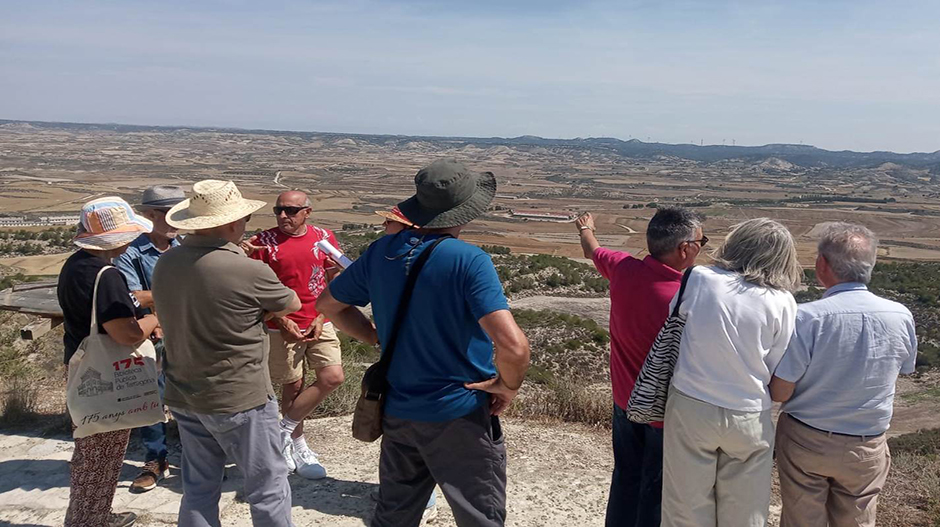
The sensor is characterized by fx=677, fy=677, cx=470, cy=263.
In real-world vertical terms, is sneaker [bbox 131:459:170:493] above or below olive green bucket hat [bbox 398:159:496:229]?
below

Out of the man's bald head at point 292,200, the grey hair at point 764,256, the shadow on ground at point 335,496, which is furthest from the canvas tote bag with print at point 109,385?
the grey hair at point 764,256

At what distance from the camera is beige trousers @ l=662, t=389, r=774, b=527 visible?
2.24m

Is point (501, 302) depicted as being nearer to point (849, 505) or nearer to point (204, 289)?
point (204, 289)

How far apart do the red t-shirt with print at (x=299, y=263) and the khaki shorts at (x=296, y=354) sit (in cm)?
12

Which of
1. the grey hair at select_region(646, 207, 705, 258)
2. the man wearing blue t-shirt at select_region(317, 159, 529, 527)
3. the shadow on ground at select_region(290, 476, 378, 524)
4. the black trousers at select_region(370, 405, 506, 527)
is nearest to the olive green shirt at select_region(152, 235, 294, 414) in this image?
the man wearing blue t-shirt at select_region(317, 159, 529, 527)

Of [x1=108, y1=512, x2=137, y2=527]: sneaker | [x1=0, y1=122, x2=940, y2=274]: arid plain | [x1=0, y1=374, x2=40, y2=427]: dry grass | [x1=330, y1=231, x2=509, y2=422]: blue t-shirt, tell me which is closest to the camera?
[x1=330, y1=231, x2=509, y2=422]: blue t-shirt

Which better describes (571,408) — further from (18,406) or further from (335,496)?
(18,406)

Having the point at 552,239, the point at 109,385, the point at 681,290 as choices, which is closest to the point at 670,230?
A: the point at 681,290

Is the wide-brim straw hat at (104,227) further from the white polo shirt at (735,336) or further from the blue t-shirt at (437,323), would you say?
the white polo shirt at (735,336)

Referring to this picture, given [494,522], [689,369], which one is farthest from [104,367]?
[689,369]

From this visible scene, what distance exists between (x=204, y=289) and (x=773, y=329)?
199cm

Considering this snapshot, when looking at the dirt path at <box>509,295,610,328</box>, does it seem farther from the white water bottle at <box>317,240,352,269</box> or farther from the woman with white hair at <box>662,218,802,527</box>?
the woman with white hair at <box>662,218,802,527</box>

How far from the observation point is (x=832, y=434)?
232 cm

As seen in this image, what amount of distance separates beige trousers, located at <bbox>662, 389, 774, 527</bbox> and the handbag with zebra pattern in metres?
0.07
